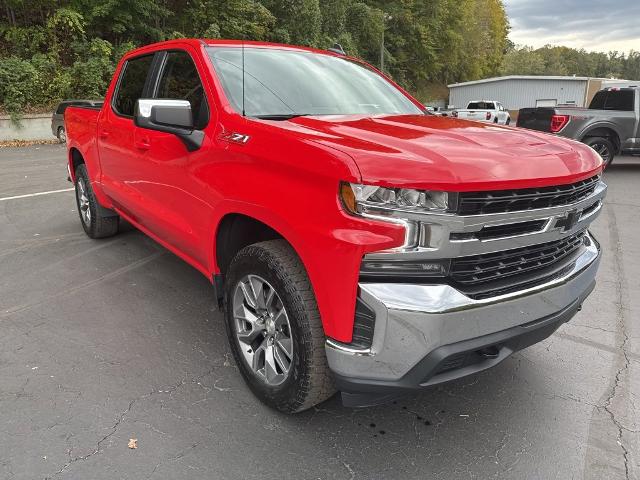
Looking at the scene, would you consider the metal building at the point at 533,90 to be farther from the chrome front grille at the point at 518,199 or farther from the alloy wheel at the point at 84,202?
the chrome front grille at the point at 518,199

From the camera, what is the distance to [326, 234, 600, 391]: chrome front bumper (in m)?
1.98

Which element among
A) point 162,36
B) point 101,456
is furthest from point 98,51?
point 101,456

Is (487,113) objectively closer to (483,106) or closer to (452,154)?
(483,106)

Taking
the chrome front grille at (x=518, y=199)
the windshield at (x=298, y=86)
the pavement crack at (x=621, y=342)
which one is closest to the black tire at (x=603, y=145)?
the pavement crack at (x=621, y=342)

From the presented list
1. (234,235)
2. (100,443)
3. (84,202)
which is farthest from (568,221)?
(84,202)

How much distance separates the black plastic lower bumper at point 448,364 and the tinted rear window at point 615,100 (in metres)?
11.0

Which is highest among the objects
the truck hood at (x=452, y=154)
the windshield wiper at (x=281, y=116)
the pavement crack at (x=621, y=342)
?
the windshield wiper at (x=281, y=116)

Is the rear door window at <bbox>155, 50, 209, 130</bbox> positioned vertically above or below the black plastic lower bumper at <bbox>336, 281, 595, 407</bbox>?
above

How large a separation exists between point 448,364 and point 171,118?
194 cm

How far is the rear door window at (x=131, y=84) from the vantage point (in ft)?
13.5

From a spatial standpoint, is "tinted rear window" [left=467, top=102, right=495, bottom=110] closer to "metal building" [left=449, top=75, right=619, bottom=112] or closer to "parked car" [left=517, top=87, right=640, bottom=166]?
"metal building" [left=449, top=75, right=619, bottom=112]

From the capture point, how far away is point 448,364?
2.11m

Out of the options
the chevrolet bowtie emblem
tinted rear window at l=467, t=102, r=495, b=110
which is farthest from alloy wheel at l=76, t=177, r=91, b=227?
tinted rear window at l=467, t=102, r=495, b=110

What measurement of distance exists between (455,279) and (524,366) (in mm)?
1441
